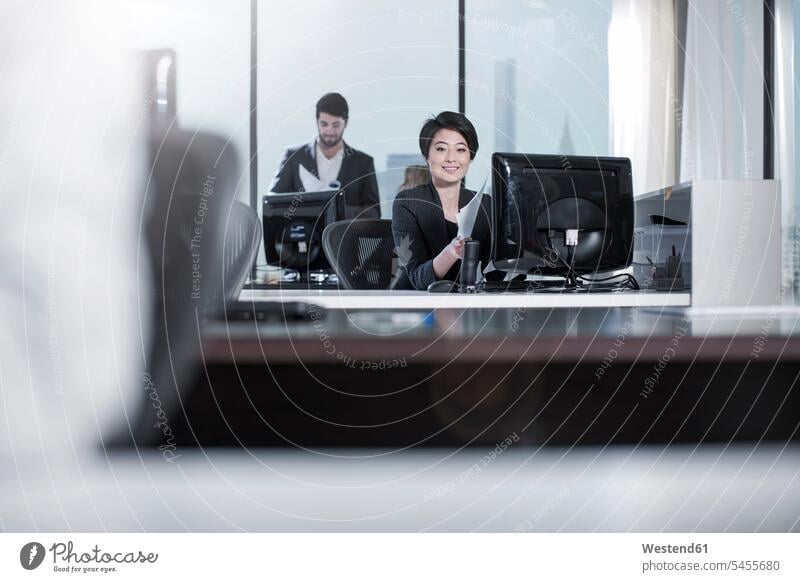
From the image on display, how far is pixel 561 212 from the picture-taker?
1325mm

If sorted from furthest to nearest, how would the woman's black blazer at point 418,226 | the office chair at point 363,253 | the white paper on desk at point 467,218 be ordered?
1. the office chair at point 363,253
2. the woman's black blazer at point 418,226
3. the white paper on desk at point 467,218

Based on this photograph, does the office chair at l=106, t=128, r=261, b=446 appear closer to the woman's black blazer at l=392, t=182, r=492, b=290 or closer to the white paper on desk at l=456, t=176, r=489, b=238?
the white paper on desk at l=456, t=176, r=489, b=238

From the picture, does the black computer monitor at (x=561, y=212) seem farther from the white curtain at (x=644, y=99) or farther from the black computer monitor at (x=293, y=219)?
the white curtain at (x=644, y=99)

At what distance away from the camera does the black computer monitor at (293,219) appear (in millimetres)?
2121

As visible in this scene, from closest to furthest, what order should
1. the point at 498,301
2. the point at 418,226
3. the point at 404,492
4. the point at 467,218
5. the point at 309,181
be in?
the point at 404,492 < the point at 498,301 < the point at 467,218 < the point at 418,226 < the point at 309,181

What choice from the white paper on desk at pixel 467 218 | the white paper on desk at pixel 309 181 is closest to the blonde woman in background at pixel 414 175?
the white paper on desk at pixel 309 181

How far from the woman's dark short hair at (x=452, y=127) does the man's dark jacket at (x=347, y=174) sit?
1.71 feet

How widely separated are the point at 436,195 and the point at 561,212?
0.65 meters

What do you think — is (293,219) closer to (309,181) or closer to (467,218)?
(309,181)

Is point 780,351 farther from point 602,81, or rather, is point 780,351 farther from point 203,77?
point 602,81

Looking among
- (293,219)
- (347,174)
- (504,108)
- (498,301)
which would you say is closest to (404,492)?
(498,301)

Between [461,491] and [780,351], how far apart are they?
30 cm

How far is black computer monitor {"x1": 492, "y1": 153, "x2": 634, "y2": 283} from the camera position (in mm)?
1314

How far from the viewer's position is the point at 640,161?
11.4 feet
